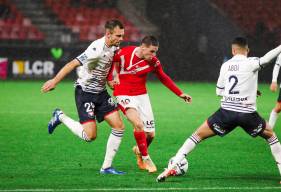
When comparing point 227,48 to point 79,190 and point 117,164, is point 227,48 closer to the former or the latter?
point 117,164

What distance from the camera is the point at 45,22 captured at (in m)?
30.9

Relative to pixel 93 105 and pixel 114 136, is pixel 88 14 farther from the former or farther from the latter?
pixel 114 136

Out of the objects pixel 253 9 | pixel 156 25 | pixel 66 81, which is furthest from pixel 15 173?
pixel 253 9

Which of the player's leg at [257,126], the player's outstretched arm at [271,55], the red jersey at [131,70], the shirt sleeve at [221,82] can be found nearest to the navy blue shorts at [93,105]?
the red jersey at [131,70]

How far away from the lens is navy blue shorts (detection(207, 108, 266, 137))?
8203 millimetres

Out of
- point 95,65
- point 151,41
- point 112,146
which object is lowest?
point 112,146

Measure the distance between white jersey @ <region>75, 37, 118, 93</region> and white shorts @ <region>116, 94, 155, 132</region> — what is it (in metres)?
0.32

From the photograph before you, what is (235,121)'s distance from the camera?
8219 mm

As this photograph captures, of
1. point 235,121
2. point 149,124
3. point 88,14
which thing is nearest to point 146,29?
point 88,14

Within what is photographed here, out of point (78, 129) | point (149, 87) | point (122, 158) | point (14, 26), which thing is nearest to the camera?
point (78, 129)

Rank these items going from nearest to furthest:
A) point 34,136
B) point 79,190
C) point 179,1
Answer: point 79,190 → point 34,136 → point 179,1

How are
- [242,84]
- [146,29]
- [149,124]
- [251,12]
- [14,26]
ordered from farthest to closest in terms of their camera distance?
[251,12], [146,29], [14,26], [149,124], [242,84]

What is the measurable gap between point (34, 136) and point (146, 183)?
4665 millimetres

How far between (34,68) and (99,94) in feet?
58.9
